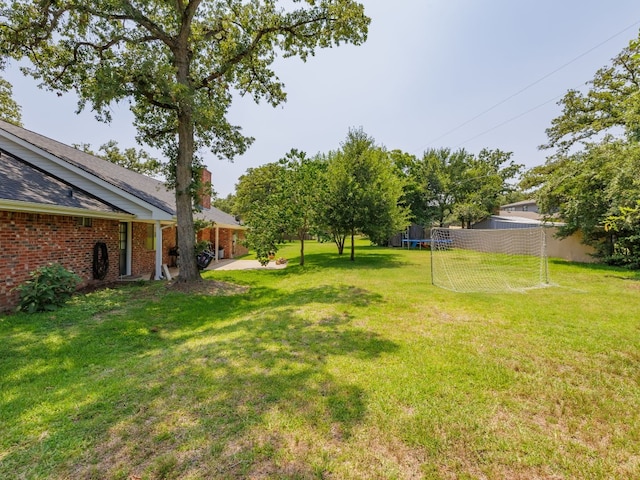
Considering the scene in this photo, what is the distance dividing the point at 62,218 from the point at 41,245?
92cm

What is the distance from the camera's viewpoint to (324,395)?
2801 millimetres

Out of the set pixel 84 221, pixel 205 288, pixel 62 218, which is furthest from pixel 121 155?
pixel 205 288

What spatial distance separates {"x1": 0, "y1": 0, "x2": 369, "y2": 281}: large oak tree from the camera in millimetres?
7098

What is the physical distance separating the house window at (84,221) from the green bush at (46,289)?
6.63 ft

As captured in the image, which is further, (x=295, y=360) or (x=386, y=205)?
(x=386, y=205)

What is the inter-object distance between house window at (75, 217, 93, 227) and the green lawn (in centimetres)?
332

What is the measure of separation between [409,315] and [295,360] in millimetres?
2846

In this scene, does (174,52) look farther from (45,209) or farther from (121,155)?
(121,155)

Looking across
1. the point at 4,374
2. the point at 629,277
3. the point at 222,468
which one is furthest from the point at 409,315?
the point at 629,277

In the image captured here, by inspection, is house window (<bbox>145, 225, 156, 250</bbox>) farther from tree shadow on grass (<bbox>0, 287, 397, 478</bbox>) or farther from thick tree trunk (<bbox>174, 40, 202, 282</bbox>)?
tree shadow on grass (<bbox>0, 287, 397, 478</bbox>)

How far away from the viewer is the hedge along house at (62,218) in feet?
20.0

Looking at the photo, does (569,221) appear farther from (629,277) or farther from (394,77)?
(394,77)

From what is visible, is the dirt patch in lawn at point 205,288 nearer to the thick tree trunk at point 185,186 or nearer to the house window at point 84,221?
the thick tree trunk at point 185,186

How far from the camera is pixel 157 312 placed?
5.99 meters
